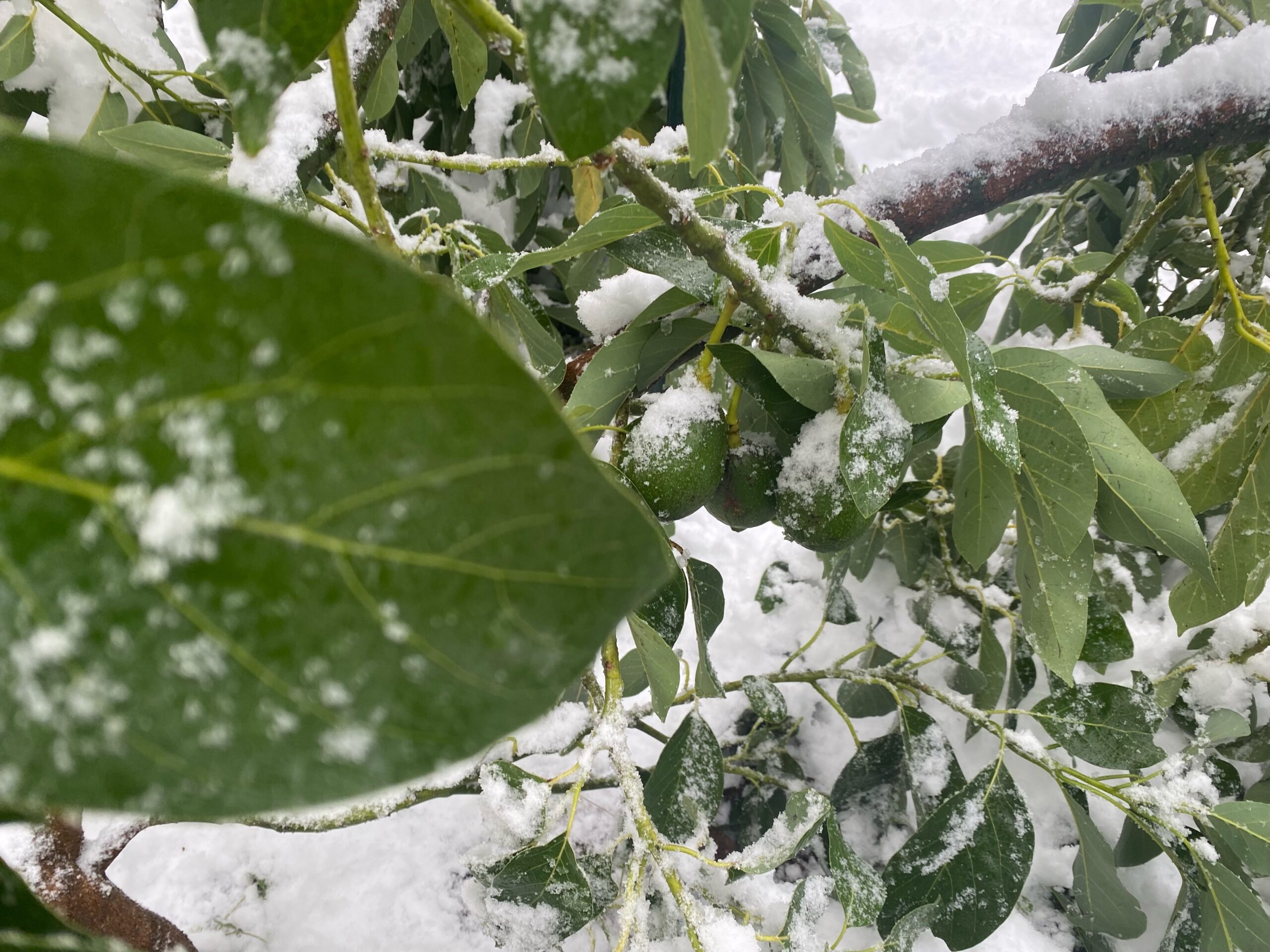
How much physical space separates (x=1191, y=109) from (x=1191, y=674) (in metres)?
0.55

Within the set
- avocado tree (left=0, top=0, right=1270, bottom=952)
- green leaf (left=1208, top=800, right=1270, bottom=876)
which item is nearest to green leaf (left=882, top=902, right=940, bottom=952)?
avocado tree (left=0, top=0, right=1270, bottom=952)

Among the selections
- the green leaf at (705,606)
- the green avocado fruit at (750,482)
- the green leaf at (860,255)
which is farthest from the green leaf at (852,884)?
the green leaf at (860,255)

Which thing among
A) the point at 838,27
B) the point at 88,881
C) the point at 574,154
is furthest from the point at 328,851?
the point at 838,27

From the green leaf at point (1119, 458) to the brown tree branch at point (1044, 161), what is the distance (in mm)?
175

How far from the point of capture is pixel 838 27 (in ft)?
4.07

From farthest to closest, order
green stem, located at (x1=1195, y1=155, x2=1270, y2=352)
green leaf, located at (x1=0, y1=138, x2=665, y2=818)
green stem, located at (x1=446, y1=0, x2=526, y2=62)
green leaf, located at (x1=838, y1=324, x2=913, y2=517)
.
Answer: green stem, located at (x1=1195, y1=155, x2=1270, y2=352), green leaf, located at (x1=838, y1=324, x2=913, y2=517), green stem, located at (x1=446, y1=0, x2=526, y2=62), green leaf, located at (x1=0, y1=138, x2=665, y2=818)

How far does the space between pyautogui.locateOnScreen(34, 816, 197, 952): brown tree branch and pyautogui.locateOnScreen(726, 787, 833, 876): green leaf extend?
1.41 feet

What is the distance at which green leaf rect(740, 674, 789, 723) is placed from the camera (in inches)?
23.7

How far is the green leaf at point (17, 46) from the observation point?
23.6 inches

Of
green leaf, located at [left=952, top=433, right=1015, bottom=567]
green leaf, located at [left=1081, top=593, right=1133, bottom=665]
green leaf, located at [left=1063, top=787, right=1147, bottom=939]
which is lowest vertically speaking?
green leaf, located at [left=1063, top=787, right=1147, bottom=939]

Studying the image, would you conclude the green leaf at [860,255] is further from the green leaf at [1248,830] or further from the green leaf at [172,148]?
the green leaf at [1248,830]

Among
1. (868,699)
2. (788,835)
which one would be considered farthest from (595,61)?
(868,699)

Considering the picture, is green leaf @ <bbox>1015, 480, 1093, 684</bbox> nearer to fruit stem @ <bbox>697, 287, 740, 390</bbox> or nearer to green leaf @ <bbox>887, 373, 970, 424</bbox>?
green leaf @ <bbox>887, 373, 970, 424</bbox>

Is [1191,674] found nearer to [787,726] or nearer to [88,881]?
[787,726]
